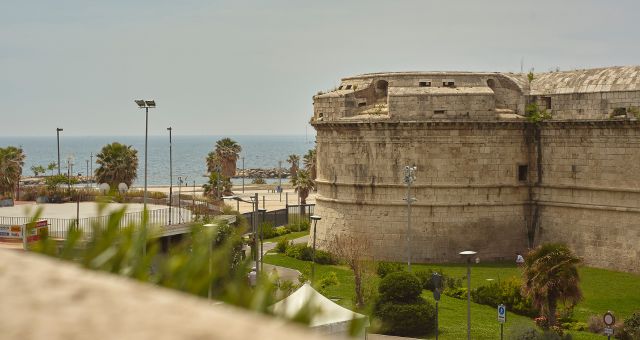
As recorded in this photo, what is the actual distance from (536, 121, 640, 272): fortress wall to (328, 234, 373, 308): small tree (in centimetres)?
690

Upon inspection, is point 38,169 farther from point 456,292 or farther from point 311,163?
point 456,292

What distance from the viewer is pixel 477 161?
116 ft

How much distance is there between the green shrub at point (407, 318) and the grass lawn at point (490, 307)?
38 cm

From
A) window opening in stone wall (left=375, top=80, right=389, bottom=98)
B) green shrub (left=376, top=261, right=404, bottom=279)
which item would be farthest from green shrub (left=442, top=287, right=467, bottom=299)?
window opening in stone wall (left=375, top=80, right=389, bottom=98)

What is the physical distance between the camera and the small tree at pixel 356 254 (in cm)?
2780

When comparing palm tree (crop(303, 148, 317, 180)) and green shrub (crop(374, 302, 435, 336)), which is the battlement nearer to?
green shrub (crop(374, 302, 435, 336))

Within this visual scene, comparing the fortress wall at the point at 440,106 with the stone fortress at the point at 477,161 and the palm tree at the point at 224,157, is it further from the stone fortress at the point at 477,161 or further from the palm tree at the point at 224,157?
the palm tree at the point at 224,157

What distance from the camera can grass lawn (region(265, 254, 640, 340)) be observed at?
25.1m

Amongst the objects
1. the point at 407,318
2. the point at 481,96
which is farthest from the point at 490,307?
the point at 481,96

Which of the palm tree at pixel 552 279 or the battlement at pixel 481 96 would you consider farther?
the battlement at pixel 481 96

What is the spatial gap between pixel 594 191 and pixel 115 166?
2583cm

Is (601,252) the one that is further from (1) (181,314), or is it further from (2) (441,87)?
(1) (181,314)

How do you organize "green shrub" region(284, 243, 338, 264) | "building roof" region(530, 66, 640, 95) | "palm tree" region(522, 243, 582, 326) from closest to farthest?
"palm tree" region(522, 243, 582, 326), "building roof" region(530, 66, 640, 95), "green shrub" region(284, 243, 338, 264)

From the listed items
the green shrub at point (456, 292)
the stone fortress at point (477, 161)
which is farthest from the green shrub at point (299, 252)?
the green shrub at point (456, 292)
